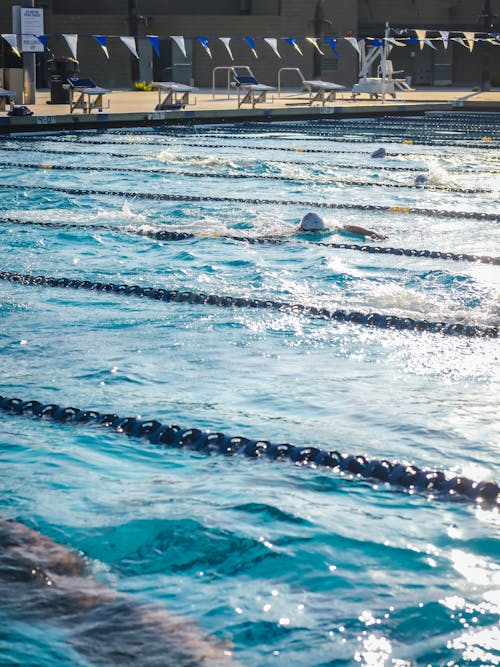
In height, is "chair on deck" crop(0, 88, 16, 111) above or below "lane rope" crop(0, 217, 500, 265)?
above

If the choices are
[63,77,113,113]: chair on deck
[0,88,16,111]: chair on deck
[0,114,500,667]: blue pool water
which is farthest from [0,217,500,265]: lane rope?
[63,77,113,113]: chair on deck

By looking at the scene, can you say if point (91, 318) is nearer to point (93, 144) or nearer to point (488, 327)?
point (488, 327)

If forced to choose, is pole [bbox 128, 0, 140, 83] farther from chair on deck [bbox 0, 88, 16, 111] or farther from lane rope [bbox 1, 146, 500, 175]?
lane rope [bbox 1, 146, 500, 175]

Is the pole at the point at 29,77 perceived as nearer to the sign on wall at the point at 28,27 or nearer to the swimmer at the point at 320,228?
the sign on wall at the point at 28,27

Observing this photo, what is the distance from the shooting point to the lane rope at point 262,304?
5594 mm

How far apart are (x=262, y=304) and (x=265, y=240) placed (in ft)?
6.97

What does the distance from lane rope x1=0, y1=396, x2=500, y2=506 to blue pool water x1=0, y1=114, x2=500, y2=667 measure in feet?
0.16

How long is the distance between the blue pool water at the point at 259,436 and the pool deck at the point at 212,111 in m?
8.26

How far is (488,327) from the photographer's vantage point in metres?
5.60

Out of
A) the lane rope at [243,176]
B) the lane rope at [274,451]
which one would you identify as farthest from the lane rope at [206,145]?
the lane rope at [274,451]

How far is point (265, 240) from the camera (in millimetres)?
8250

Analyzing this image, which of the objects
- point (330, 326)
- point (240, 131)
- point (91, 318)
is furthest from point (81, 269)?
point (240, 131)

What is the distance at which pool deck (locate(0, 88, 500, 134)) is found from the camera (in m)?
17.2

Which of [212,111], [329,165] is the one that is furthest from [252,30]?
[329,165]
